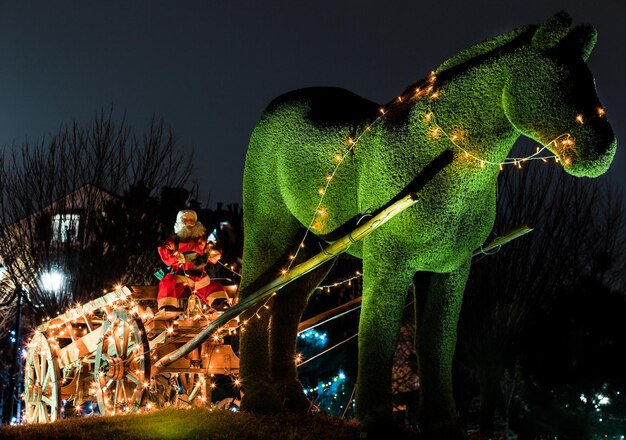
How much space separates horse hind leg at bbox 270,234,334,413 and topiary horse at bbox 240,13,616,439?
0.27ft

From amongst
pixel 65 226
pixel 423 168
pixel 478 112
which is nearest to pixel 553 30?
pixel 478 112

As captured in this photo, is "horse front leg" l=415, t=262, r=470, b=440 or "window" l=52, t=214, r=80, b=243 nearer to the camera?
"horse front leg" l=415, t=262, r=470, b=440

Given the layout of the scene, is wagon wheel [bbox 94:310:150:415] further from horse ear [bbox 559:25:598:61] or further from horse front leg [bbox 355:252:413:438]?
horse ear [bbox 559:25:598:61]

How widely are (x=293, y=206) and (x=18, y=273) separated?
12564 millimetres

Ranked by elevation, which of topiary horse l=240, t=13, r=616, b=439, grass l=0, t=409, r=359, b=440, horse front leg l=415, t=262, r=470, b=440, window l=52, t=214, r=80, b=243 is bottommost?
grass l=0, t=409, r=359, b=440

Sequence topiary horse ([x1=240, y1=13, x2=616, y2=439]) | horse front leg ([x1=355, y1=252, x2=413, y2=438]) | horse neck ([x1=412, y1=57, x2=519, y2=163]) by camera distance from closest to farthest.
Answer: topiary horse ([x1=240, y1=13, x2=616, y2=439])
horse neck ([x1=412, y1=57, x2=519, y2=163])
horse front leg ([x1=355, y1=252, x2=413, y2=438])

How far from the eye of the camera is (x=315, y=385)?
1897 cm

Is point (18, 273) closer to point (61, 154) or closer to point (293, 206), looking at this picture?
point (61, 154)

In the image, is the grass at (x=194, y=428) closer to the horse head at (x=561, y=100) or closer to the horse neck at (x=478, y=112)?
the horse neck at (x=478, y=112)

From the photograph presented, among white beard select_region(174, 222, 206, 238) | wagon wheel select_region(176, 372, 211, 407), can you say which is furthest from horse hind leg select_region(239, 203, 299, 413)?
wagon wheel select_region(176, 372, 211, 407)

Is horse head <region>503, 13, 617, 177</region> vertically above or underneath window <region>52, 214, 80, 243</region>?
underneath

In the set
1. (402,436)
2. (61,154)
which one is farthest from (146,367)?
(61,154)

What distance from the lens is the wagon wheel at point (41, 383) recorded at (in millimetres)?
7644

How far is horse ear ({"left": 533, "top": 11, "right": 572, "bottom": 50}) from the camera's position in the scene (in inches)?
185
